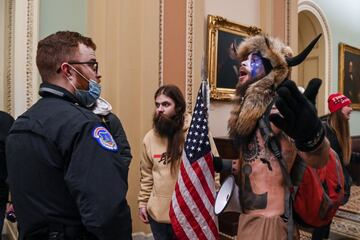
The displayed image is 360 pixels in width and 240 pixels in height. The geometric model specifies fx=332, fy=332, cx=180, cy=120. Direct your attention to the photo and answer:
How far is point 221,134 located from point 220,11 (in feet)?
5.76

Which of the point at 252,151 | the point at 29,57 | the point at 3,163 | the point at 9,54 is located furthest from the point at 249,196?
the point at 9,54

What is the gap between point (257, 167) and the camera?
1722 mm

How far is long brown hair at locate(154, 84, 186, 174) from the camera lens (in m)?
2.59

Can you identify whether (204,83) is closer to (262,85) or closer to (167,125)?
(262,85)

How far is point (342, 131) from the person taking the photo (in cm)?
361

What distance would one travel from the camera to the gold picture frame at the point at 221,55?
14.9ft

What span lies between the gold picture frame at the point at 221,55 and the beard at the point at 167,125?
6.39 ft

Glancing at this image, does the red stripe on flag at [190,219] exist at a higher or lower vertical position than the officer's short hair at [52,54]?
lower

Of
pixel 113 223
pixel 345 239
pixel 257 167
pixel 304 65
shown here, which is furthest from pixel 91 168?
pixel 304 65

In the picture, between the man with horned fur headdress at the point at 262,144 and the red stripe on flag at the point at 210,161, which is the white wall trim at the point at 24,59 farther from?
the man with horned fur headdress at the point at 262,144

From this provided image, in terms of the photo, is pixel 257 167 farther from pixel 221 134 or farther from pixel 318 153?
pixel 221 134

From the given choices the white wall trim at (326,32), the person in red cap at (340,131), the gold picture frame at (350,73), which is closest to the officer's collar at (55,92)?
the person in red cap at (340,131)

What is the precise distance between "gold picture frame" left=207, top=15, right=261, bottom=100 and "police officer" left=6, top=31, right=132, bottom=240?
330cm

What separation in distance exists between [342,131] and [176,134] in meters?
2.04
